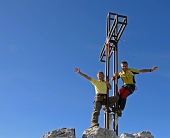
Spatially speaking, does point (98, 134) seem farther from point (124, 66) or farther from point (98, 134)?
point (124, 66)

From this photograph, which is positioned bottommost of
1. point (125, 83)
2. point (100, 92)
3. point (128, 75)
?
point (100, 92)

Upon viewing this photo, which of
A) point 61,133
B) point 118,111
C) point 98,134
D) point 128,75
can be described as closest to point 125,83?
point 128,75

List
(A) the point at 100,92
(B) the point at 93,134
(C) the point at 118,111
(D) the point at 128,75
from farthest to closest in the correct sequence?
(D) the point at 128,75 < (C) the point at 118,111 < (A) the point at 100,92 < (B) the point at 93,134

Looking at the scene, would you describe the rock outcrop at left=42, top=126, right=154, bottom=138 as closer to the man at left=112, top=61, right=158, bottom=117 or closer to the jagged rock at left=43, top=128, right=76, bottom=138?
the jagged rock at left=43, top=128, right=76, bottom=138

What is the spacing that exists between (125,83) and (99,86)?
1099 millimetres

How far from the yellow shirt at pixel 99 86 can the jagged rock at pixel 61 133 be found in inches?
109

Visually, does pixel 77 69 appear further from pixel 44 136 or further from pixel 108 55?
pixel 44 136

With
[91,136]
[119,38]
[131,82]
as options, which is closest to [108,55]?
[119,38]

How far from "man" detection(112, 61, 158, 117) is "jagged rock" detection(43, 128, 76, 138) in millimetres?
3260

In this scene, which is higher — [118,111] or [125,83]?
[125,83]

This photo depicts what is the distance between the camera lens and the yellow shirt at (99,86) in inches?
427

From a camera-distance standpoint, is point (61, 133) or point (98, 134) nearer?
point (61, 133)

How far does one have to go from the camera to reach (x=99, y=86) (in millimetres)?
10883

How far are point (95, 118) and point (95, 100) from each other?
699mm
